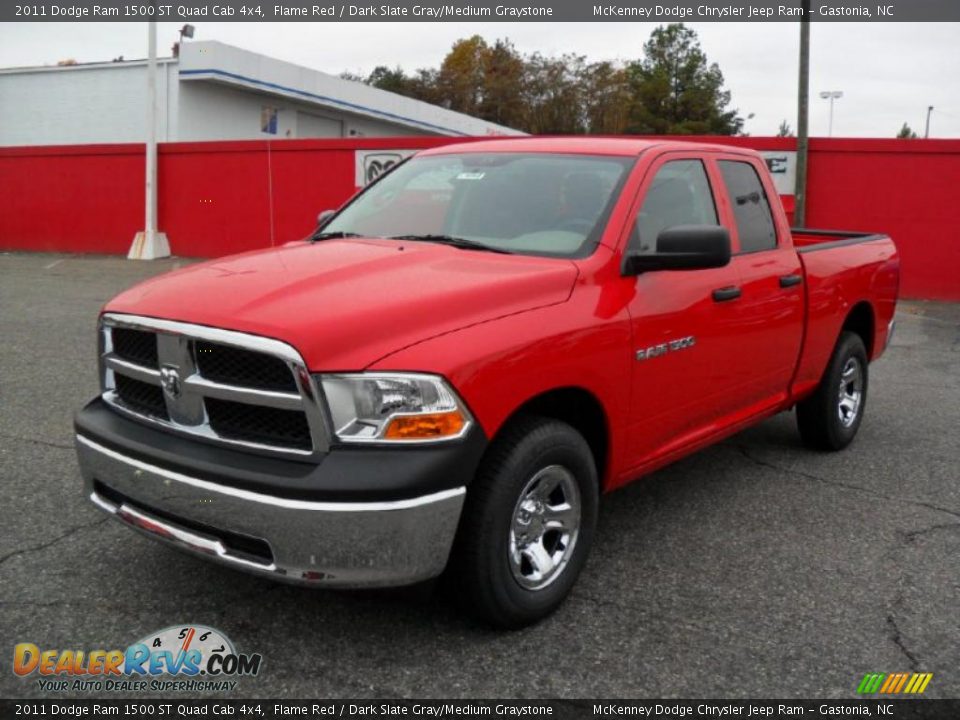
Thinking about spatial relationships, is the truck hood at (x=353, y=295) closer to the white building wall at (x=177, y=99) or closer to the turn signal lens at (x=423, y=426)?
the turn signal lens at (x=423, y=426)

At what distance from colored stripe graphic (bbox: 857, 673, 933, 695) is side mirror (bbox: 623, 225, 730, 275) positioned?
162 cm

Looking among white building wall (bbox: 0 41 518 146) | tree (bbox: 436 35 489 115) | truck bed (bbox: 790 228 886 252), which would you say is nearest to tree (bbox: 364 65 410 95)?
tree (bbox: 436 35 489 115)

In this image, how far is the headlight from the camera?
9.35 ft

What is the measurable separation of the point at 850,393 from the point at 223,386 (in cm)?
445

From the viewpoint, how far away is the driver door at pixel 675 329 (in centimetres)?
379

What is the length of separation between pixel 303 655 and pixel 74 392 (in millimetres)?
4394

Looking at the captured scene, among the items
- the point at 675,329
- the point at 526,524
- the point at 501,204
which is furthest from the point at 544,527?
the point at 501,204

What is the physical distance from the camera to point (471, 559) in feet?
10.0

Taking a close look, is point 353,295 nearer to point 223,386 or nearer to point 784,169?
point 223,386

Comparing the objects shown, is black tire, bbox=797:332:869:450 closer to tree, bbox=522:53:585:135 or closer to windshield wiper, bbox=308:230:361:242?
windshield wiper, bbox=308:230:361:242

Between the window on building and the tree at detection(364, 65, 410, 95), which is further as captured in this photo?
the tree at detection(364, 65, 410, 95)

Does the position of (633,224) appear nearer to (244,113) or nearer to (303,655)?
(303,655)

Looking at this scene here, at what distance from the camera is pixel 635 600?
3.63m

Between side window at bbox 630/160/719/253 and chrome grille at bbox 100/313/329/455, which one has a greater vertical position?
side window at bbox 630/160/719/253
